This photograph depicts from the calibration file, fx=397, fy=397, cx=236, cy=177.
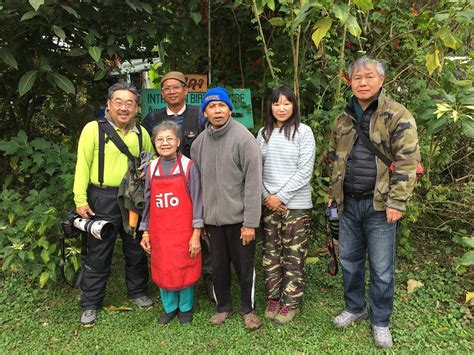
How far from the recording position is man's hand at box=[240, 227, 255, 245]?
2.84 m

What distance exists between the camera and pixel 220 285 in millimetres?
3127

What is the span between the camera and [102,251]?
3.18 m

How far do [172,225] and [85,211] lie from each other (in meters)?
0.70

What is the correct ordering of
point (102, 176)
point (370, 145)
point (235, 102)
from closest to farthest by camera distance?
point (370, 145), point (102, 176), point (235, 102)

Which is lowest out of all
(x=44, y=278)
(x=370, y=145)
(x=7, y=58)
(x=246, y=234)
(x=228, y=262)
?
(x=44, y=278)

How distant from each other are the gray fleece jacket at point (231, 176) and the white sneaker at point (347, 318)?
3.42 feet

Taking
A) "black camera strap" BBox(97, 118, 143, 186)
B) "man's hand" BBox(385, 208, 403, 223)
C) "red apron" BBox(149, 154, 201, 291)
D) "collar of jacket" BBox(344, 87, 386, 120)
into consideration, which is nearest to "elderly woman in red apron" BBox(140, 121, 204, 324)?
"red apron" BBox(149, 154, 201, 291)

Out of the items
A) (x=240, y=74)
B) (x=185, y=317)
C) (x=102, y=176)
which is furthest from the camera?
(x=240, y=74)

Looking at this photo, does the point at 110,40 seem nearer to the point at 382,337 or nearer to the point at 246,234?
the point at 246,234

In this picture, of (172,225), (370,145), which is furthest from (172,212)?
(370,145)

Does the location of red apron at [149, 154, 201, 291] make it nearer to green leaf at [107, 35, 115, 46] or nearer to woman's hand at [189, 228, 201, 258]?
woman's hand at [189, 228, 201, 258]

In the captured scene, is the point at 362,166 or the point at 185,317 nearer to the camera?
the point at 362,166

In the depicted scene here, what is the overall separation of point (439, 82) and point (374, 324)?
2.45m

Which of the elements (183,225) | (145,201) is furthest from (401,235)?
(145,201)
